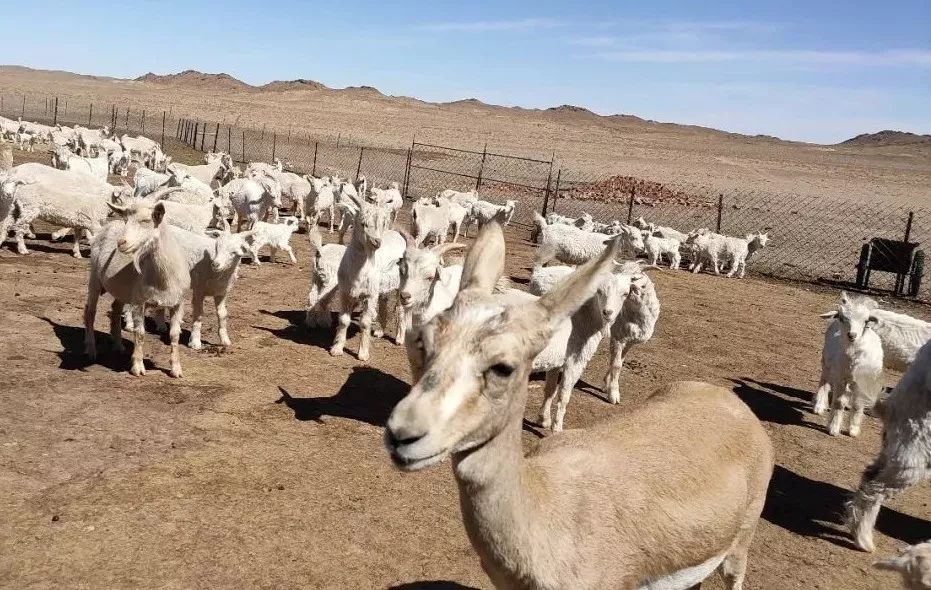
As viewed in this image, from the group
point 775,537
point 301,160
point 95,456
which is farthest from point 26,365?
point 301,160

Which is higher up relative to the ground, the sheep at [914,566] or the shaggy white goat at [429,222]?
the shaggy white goat at [429,222]

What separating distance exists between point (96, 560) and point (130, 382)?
3.70m

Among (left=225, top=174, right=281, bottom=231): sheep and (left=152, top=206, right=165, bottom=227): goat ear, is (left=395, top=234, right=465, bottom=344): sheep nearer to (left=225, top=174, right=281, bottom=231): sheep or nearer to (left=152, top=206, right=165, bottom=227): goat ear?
(left=152, top=206, right=165, bottom=227): goat ear

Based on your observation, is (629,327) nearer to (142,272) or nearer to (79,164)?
(142,272)

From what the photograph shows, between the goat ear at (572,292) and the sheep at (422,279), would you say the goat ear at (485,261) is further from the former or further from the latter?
the sheep at (422,279)

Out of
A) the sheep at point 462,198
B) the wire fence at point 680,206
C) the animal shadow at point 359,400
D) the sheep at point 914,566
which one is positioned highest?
the wire fence at point 680,206

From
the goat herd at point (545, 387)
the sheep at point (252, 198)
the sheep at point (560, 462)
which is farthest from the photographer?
the sheep at point (252, 198)

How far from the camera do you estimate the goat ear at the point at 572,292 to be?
9.90 ft

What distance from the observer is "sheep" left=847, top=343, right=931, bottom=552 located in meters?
6.59

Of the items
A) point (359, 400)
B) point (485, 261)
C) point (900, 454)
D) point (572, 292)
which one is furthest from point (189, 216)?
point (572, 292)

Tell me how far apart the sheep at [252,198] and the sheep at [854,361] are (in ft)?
43.8

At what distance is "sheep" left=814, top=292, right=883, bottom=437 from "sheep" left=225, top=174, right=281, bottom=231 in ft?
43.8

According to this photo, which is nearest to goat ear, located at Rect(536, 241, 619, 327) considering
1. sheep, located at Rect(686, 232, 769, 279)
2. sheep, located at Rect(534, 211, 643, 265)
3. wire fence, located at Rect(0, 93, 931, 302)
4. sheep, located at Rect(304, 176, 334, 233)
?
sheep, located at Rect(534, 211, 643, 265)

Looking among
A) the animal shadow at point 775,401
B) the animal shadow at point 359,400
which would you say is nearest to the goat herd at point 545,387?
the animal shadow at point 775,401
